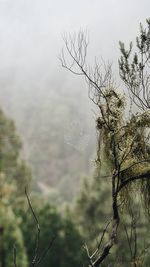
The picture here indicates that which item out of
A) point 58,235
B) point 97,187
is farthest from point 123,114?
point 97,187

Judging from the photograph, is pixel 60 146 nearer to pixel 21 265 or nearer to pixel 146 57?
pixel 21 265

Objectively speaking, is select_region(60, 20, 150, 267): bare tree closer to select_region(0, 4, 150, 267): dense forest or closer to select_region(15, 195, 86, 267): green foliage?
select_region(0, 4, 150, 267): dense forest

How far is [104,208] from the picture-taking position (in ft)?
109

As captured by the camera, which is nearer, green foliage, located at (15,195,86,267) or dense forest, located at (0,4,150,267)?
dense forest, located at (0,4,150,267)

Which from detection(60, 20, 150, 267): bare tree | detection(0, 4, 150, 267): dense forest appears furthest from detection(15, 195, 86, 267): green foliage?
detection(60, 20, 150, 267): bare tree

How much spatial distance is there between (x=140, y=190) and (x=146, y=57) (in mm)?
1553

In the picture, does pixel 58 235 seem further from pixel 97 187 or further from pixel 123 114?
pixel 123 114

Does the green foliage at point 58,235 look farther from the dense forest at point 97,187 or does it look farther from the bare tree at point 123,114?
the bare tree at point 123,114

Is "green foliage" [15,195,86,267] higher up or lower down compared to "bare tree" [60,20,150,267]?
lower down

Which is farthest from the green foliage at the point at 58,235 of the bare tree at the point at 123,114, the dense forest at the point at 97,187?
the bare tree at the point at 123,114

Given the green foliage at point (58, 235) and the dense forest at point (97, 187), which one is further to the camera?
the green foliage at point (58, 235)

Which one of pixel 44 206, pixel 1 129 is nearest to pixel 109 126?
pixel 44 206

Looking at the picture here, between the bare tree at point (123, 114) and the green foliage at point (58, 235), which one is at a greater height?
the bare tree at point (123, 114)

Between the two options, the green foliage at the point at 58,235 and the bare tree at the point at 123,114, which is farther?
the green foliage at the point at 58,235
